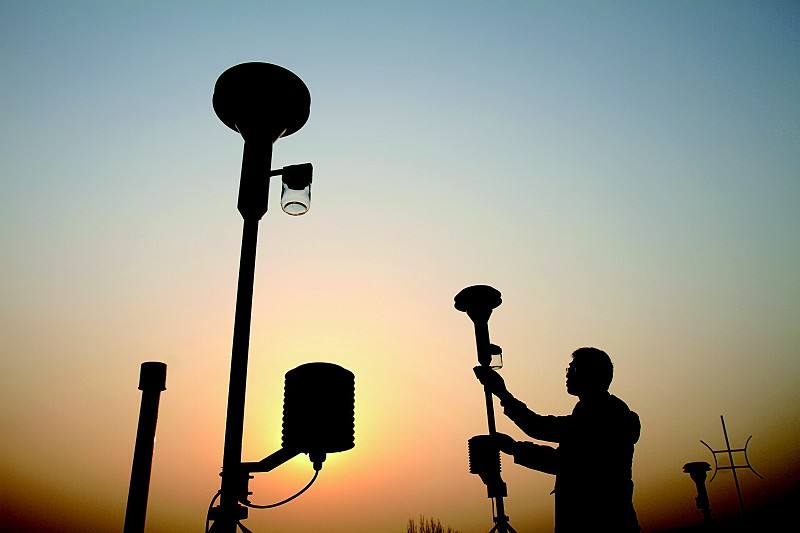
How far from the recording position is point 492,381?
4598 millimetres

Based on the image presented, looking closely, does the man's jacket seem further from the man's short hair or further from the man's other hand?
the man's other hand

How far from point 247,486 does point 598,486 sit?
9.69 ft

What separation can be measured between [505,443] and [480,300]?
141 centimetres

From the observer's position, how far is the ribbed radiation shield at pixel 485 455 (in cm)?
476

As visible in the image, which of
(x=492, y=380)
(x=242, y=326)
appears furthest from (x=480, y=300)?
(x=242, y=326)

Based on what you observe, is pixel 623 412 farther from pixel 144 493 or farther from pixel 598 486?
pixel 144 493

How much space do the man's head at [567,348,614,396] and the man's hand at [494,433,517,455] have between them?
839 mm

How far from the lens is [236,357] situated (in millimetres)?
1966

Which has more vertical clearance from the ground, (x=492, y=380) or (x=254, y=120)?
(x=254, y=120)

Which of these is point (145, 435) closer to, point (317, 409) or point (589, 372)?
point (317, 409)

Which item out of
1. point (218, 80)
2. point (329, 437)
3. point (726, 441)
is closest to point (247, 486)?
point (329, 437)

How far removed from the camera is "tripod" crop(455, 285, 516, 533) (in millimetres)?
4738

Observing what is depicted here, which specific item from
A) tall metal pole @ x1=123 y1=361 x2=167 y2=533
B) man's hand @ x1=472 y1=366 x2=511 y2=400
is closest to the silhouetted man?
man's hand @ x1=472 y1=366 x2=511 y2=400

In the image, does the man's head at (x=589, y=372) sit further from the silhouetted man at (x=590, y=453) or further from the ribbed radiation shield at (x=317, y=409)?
Answer: the ribbed radiation shield at (x=317, y=409)
